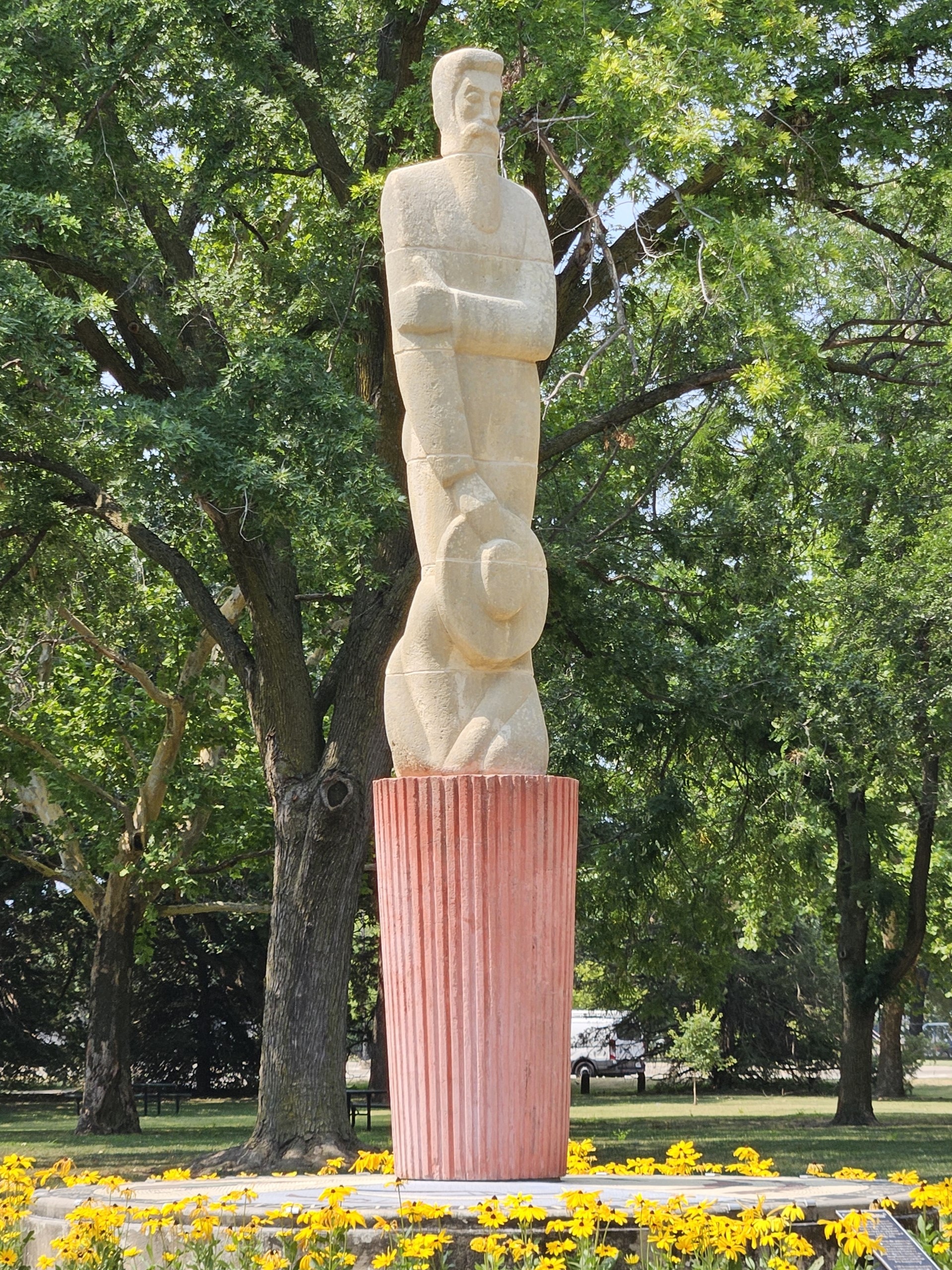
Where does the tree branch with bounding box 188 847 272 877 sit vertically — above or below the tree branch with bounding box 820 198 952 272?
below

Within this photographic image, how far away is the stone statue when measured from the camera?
8297 millimetres

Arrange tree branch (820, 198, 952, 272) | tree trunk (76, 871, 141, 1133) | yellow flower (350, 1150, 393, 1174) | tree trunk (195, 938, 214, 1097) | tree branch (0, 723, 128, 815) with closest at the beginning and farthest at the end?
yellow flower (350, 1150, 393, 1174) → tree branch (820, 198, 952, 272) → tree branch (0, 723, 128, 815) → tree trunk (76, 871, 141, 1133) → tree trunk (195, 938, 214, 1097)

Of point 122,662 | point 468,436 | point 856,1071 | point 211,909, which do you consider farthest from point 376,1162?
point 856,1071

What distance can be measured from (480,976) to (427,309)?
3.32 m

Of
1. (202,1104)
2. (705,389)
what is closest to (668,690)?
(705,389)

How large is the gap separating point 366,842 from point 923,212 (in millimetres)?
7936

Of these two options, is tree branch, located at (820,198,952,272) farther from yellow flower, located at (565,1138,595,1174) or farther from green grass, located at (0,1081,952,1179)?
yellow flower, located at (565,1138,595,1174)

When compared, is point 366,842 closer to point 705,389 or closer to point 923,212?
point 705,389

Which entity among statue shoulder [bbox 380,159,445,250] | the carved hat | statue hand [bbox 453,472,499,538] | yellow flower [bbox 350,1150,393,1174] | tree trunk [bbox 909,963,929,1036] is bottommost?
yellow flower [bbox 350,1150,393,1174]

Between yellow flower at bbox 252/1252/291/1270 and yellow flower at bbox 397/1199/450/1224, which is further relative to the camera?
yellow flower at bbox 397/1199/450/1224

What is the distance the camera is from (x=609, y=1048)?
4284 centimetres

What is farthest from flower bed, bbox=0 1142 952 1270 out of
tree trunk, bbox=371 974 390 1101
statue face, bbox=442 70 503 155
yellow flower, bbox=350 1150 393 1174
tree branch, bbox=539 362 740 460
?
tree trunk, bbox=371 974 390 1101

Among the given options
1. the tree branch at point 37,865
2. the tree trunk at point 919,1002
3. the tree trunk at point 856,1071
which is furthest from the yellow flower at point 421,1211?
the tree trunk at point 919,1002

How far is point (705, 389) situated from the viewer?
661 inches
